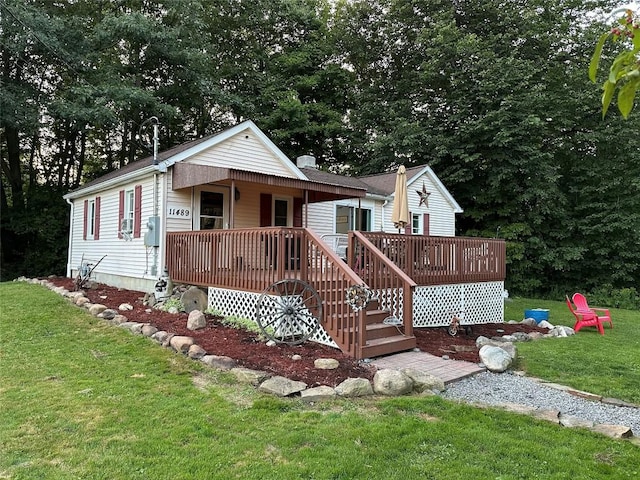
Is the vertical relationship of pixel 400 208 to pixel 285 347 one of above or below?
above

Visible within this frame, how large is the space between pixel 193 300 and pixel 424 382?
503 centimetres

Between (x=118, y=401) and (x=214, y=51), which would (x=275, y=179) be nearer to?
(x=118, y=401)

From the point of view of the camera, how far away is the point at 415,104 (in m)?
22.1

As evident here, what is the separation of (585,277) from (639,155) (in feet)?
18.5

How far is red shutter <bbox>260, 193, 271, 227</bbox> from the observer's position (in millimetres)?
11422

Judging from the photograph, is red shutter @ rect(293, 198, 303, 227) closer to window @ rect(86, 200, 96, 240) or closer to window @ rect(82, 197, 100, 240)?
window @ rect(82, 197, 100, 240)

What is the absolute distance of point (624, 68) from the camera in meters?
1.52

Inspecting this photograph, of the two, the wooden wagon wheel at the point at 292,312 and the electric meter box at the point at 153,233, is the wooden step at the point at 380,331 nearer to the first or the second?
the wooden wagon wheel at the point at 292,312

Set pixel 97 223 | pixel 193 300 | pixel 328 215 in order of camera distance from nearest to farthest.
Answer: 1. pixel 193 300
2. pixel 97 223
3. pixel 328 215

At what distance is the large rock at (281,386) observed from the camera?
176 inches

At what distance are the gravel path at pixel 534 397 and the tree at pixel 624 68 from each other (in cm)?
385

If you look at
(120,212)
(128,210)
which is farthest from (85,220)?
(128,210)

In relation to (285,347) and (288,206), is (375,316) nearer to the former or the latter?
(285,347)

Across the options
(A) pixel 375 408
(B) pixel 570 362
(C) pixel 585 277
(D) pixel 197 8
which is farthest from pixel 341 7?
(A) pixel 375 408
